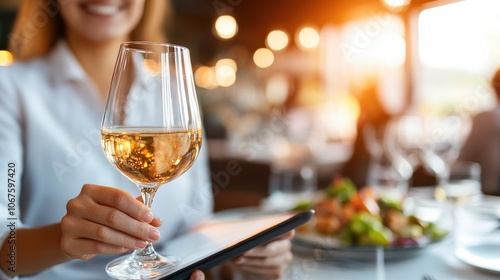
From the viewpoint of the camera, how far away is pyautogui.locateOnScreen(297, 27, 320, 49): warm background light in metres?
5.44

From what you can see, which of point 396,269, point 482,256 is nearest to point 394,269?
point 396,269

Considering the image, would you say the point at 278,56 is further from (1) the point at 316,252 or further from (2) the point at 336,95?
(1) the point at 316,252

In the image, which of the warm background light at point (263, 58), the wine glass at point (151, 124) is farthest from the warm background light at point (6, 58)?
the warm background light at point (263, 58)

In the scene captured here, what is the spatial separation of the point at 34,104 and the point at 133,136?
1.35 ft

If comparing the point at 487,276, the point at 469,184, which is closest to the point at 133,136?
the point at 487,276

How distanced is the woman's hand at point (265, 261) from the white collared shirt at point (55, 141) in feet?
0.38

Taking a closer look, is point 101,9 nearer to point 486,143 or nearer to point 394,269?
point 394,269

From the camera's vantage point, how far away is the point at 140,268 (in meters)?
0.37

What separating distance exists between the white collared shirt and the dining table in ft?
0.73

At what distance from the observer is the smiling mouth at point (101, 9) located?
62cm

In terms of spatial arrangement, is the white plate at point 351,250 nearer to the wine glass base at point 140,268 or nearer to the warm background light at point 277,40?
the wine glass base at point 140,268

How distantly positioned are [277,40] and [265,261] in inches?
218

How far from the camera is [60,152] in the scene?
676 mm

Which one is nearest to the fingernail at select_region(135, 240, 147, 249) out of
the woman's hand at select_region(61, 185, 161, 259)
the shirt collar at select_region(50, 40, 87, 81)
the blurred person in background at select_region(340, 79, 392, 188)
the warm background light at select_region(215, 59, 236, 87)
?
the woman's hand at select_region(61, 185, 161, 259)
